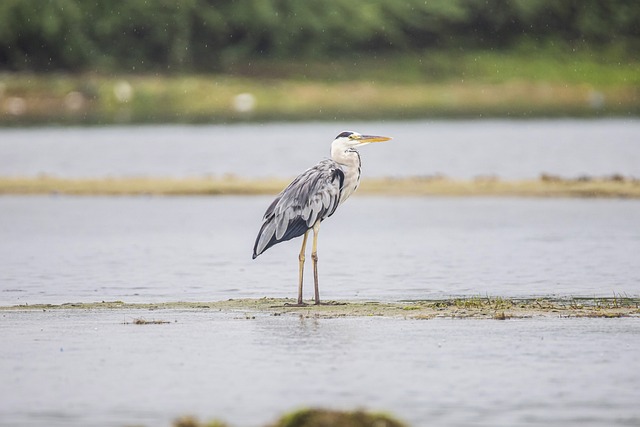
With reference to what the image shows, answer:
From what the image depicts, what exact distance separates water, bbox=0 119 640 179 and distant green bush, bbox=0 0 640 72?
103 feet

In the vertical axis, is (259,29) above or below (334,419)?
above

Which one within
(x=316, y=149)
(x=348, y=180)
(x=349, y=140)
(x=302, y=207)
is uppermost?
(x=316, y=149)

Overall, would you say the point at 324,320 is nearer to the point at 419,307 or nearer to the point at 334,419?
the point at 419,307

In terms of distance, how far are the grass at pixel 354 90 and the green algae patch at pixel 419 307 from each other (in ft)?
126

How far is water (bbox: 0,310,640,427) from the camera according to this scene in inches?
344

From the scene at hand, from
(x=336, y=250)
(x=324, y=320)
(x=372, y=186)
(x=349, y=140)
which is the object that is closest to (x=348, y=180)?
(x=349, y=140)

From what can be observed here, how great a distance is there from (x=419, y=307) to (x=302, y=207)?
140 centimetres

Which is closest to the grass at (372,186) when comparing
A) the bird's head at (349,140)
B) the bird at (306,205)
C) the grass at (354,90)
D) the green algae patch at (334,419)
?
the bird's head at (349,140)

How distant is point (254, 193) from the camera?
2502cm

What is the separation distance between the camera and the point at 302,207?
12.9 meters

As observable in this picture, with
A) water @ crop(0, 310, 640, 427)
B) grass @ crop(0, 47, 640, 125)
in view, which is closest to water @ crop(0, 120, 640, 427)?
water @ crop(0, 310, 640, 427)

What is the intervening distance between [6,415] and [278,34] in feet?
247

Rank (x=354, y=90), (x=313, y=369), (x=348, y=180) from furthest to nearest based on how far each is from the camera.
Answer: (x=354, y=90), (x=348, y=180), (x=313, y=369)

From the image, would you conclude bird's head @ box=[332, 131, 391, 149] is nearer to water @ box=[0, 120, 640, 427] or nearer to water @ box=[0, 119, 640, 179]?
water @ box=[0, 120, 640, 427]
